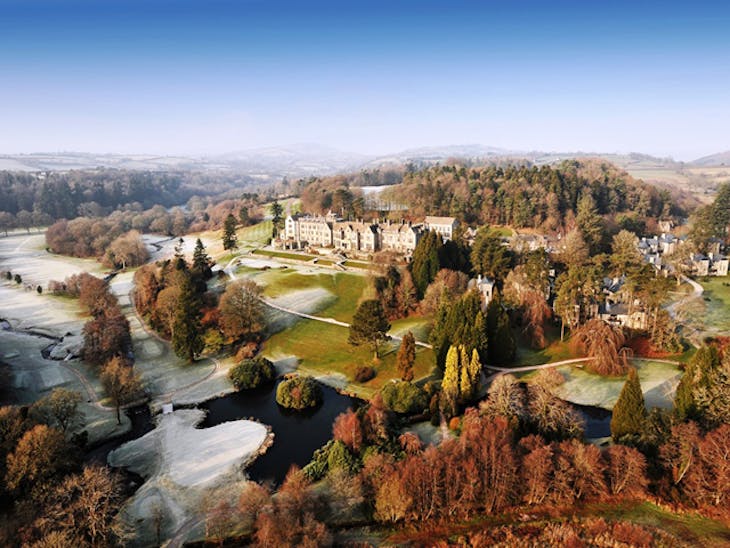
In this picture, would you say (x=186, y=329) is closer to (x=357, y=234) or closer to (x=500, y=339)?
(x=500, y=339)

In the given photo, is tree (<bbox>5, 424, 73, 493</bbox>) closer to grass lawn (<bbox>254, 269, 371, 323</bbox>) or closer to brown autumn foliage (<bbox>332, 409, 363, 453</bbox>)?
brown autumn foliage (<bbox>332, 409, 363, 453</bbox>)

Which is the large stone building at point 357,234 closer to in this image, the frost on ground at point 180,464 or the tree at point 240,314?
the tree at point 240,314

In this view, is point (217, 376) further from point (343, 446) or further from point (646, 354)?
point (646, 354)

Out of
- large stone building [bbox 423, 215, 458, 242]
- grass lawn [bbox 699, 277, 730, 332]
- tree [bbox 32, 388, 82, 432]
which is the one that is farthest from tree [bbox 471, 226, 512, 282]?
tree [bbox 32, 388, 82, 432]

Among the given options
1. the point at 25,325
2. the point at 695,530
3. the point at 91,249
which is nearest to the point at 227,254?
the point at 25,325

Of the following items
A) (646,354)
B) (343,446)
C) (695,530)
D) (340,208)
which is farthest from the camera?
(340,208)

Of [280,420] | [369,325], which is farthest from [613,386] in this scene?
[280,420]
